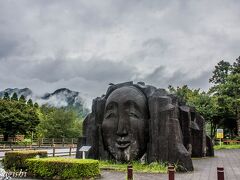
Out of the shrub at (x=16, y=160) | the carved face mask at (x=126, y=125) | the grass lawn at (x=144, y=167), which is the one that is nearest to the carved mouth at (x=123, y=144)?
the carved face mask at (x=126, y=125)

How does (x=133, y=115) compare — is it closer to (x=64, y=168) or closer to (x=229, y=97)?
(x=64, y=168)

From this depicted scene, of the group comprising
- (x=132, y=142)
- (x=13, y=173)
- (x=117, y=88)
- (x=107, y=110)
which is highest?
(x=117, y=88)

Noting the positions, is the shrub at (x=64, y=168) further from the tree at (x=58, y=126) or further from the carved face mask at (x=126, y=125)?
the tree at (x=58, y=126)

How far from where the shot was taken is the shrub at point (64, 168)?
13078mm

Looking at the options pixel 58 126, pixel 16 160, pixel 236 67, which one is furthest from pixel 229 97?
pixel 16 160

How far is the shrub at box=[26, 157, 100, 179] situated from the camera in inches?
515

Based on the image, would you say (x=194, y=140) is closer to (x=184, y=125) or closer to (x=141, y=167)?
(x=184, y=125)

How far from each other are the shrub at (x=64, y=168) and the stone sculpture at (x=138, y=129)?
445 centimetres

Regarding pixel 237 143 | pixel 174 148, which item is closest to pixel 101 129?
pixel 174 148

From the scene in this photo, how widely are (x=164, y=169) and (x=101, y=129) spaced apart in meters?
4.84

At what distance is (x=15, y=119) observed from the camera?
49.7m

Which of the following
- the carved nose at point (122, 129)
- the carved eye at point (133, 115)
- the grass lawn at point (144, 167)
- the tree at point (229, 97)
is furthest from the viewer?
the tree at point (229, 97)

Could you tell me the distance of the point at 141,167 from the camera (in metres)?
16.4

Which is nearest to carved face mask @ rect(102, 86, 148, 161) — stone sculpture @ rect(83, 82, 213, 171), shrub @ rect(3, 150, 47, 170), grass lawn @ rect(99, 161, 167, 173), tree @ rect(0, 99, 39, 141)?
stone sculpture @ rect(83, 82, 213, 171)
